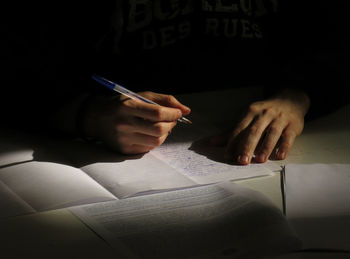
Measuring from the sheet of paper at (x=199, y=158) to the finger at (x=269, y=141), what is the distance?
0.03 meters

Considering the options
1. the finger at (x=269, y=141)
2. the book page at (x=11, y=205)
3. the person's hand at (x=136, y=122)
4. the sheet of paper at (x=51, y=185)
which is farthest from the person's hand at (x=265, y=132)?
the book page at (x=11, y=205)

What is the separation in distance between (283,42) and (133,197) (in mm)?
870

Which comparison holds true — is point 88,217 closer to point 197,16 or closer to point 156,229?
point 156,229

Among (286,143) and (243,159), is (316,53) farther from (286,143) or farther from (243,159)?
(243,159)

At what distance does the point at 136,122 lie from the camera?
1049 mm

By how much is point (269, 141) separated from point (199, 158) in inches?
5.9

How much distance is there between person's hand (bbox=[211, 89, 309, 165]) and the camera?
1.08 m

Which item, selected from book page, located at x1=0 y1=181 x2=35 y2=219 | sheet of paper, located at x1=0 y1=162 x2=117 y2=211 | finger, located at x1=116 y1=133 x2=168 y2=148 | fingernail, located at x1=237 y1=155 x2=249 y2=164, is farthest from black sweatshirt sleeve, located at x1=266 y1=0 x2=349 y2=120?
book page, located at x1=0 y1=181 x2=35 y2=219

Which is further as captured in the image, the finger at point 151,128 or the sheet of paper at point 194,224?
the finger at point 151,128

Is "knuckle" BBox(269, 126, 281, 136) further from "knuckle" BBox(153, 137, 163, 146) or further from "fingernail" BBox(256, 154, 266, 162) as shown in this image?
"knuckle" BBox(153, 137, 163, 146)

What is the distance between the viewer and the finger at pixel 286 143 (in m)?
1.09

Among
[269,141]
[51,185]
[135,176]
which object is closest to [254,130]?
[269,141]

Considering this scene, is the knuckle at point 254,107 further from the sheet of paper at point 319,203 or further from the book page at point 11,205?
the book page at point 11,205

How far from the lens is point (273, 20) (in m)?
1.57
